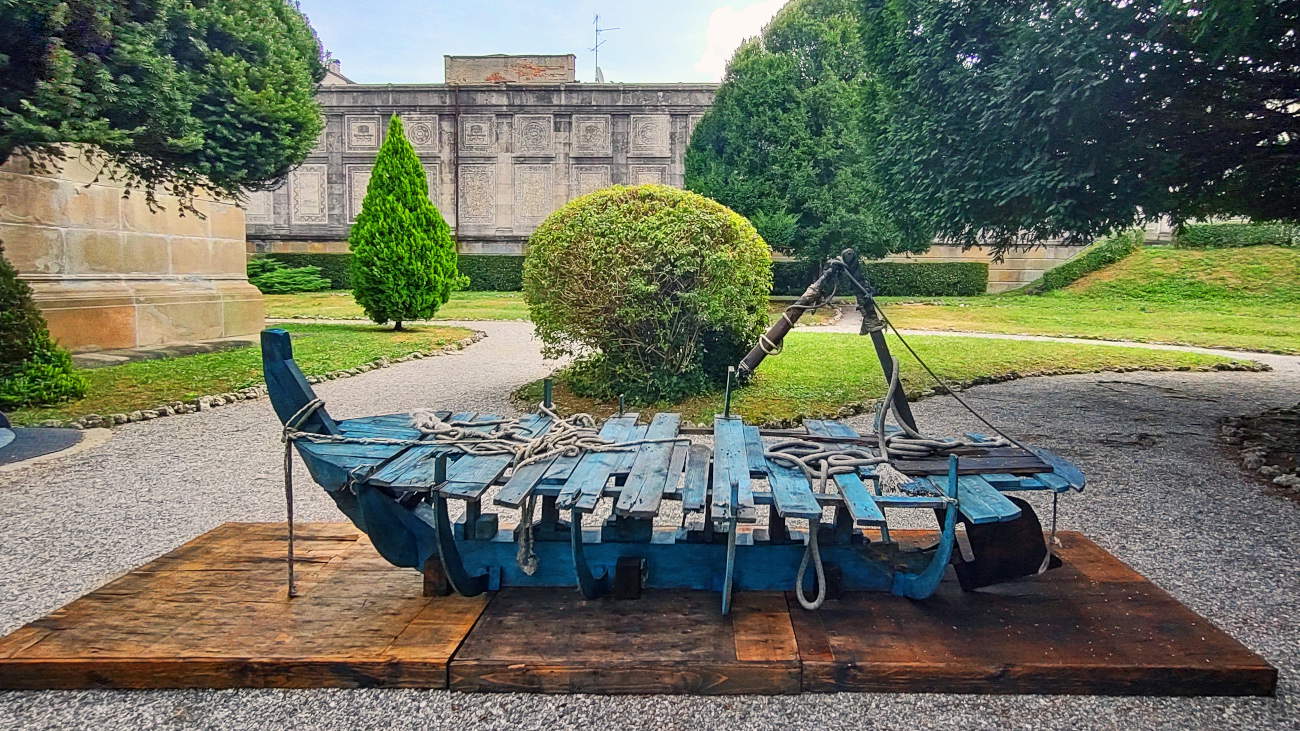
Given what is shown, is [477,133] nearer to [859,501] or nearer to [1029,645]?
[859,501]

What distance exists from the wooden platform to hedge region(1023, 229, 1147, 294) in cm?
2396

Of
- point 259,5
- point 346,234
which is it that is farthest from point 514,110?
point 259,5

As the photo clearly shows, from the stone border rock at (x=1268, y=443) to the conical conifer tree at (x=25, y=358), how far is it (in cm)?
980

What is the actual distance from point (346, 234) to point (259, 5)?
20.3 metres

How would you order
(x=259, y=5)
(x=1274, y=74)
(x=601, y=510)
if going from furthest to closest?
(x=259, y=5)
(x=1274, y=74)
(x=601, y=510)

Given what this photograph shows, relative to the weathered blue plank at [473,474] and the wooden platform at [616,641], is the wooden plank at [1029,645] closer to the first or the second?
the wooden platform at [616,641]

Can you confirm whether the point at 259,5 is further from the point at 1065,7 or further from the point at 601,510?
the point at 1065,7

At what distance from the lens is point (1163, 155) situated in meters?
6.39

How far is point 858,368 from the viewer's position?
33.0ft

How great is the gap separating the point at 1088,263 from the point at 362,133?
78.8 feet

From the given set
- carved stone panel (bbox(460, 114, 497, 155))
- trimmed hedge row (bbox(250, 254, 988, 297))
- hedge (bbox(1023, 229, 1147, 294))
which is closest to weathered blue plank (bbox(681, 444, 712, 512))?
trimmed hedge row (bbox(250, 254, 988, 297))

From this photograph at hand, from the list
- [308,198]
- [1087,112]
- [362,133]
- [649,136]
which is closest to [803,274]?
[649,136]

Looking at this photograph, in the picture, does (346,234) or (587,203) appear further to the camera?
(346,234)

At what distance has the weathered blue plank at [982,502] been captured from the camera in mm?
2532
